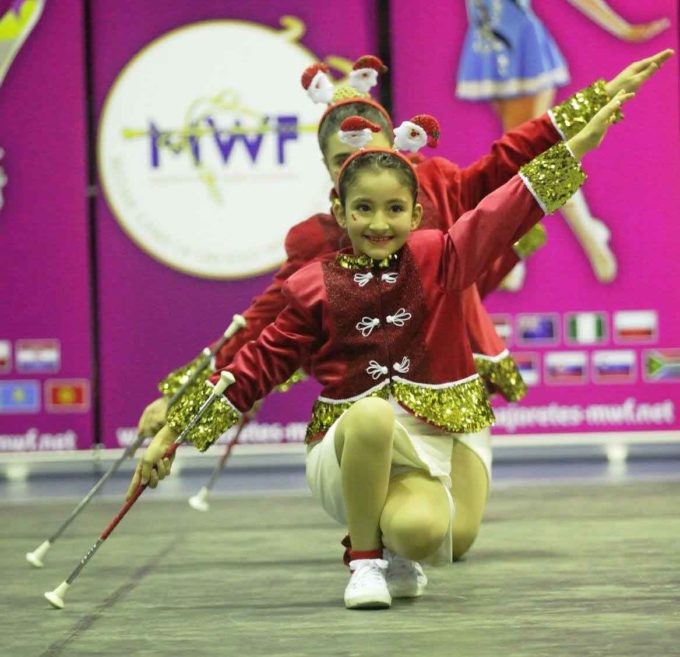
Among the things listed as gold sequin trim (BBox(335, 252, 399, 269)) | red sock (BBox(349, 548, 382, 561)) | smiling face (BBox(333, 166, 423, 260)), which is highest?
smiling face (BBox(333, 166, 423, 260))

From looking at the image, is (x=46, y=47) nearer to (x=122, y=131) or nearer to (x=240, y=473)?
(x=122, y=131)

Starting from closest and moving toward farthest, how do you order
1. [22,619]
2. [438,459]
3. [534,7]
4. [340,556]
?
[22,619]
[438,459]
[340,556]
[534,7]

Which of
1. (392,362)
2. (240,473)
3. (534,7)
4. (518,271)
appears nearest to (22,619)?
(392,362)

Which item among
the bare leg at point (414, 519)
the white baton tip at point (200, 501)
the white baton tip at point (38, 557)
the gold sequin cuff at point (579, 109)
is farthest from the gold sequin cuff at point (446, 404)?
the white baton tip at point (200, 501)

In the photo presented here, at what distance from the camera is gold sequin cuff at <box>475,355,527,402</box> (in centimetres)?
325

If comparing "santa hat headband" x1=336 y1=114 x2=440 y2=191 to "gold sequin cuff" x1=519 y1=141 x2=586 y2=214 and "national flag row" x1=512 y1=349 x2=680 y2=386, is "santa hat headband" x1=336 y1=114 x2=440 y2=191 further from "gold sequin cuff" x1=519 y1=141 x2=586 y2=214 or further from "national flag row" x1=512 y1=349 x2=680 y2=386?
"national flag row" x1=512 y1=349 x2=680 y2=386

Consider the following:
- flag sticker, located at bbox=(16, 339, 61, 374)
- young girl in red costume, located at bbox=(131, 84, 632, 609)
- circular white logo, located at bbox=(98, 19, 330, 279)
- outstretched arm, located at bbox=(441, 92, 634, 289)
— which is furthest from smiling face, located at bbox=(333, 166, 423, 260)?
flag sticker, located at bbox=(16, 339, 61, 374)

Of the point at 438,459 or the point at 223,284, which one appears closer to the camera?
the point at 438,459

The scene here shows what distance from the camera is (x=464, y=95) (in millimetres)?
5188

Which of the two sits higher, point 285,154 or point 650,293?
point 285,154

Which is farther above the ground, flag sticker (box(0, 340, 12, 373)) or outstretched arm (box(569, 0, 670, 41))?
outstretched arm (box(569, 0, 670, 41))

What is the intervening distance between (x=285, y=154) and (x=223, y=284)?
0.55 m

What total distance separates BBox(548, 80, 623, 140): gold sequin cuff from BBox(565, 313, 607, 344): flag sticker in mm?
2324

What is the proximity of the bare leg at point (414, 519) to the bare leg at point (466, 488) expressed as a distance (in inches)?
15.8
